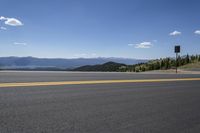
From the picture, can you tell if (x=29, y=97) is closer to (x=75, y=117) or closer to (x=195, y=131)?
(x=75, y=117)

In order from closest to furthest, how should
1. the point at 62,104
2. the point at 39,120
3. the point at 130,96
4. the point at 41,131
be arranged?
the point at 41,131 → the point at 39,120 → the point at 62,104 → the point at 130,96

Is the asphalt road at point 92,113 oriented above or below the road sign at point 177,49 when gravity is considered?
below

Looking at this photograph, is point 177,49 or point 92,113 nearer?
point 92,113

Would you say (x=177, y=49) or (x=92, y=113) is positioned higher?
(x=177, y=49)

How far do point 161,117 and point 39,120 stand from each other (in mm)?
2450

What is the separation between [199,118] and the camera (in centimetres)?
674

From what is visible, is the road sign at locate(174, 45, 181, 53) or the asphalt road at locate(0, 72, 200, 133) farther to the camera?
the road sign at locate(174, 45, 181, 53)

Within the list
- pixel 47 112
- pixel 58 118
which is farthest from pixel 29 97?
pixel 58 118

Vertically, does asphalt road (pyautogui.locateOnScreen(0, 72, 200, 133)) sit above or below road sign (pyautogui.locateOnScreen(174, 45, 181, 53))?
below

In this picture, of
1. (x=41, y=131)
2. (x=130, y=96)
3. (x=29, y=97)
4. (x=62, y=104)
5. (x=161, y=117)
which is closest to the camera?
(x=41, y=131)

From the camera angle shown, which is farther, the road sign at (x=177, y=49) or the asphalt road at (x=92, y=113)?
the road sign at (x=177, y=49)

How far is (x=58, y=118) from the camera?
5809 millimetres

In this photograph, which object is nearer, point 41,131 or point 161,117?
point 41,131

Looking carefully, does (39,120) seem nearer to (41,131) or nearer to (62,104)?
(41,131)
